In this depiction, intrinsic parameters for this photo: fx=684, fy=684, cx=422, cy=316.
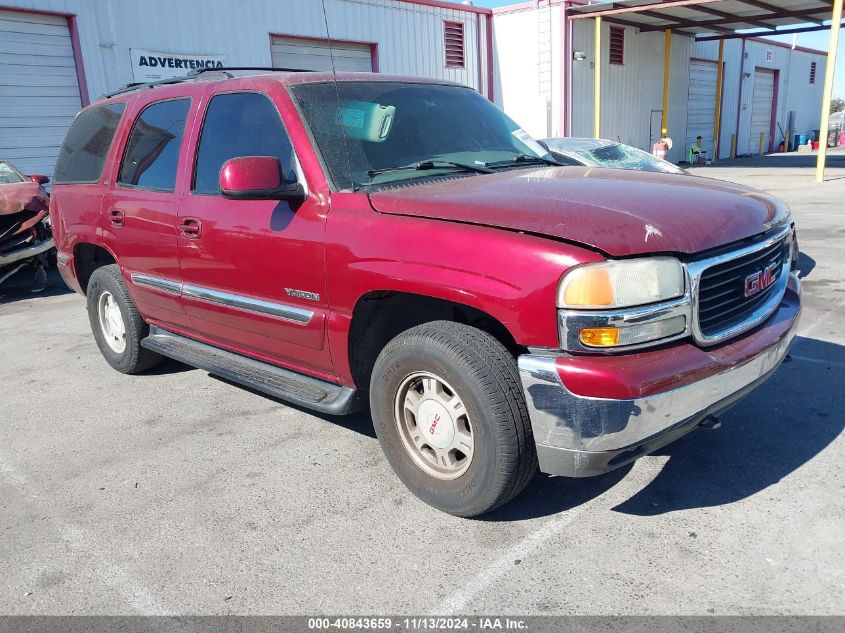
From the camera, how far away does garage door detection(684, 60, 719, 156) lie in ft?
90.8

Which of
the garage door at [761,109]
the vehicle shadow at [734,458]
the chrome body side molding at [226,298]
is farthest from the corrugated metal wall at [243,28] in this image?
the garage door at [761,109]

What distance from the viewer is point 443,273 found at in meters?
2.65

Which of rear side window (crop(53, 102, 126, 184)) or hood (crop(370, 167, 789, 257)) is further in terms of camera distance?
rear side window (crop(53, 102, 126, 184))

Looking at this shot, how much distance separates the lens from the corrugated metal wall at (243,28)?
11766 mm

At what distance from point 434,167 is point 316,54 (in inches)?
531

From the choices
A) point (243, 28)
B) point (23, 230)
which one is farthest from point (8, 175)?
point (243, 28)

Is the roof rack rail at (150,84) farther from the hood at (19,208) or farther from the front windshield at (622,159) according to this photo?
the front windshield at (622,159)

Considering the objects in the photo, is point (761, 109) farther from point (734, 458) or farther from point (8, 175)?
point (734, 458)

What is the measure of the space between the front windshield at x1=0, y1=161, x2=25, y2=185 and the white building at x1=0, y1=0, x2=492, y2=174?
1.96 meters

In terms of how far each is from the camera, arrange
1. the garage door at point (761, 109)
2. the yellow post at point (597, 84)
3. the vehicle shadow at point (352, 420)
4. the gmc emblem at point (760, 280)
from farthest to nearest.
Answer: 1. the garage door at point (761, 109)
2. the yellow post at point (597, 84)
3. the vehicle shadow at point (352, 420)
4. the gmc emblem at point (760, 280)

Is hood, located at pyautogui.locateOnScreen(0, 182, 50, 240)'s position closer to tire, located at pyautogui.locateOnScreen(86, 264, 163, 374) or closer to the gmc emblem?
tire, located at pyautogui.locateOnScreen(86, 264, 163, 374)

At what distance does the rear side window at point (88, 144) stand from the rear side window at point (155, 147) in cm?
35

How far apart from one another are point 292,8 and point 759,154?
2700cm

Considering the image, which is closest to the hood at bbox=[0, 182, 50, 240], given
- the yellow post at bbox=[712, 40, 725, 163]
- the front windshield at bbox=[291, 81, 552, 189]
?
the front windshield at bbox=[291, 81, 552, 189]
